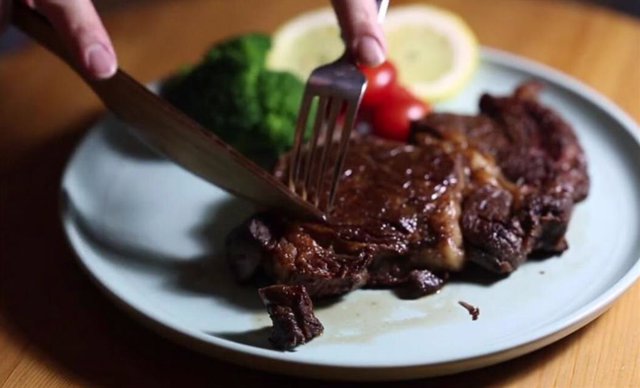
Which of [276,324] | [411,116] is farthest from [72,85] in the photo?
[276,324]

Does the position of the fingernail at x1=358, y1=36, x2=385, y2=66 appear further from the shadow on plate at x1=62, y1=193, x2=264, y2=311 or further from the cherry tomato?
the cherry tomato

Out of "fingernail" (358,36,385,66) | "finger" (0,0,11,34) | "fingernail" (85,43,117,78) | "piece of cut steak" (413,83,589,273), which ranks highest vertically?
"fingernail" (358,36,385,66)

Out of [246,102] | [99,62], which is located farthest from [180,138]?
[246,102]

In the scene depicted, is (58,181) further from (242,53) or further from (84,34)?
(84,34)

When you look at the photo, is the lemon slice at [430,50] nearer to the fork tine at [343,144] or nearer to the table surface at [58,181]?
the table surface at [58,181]

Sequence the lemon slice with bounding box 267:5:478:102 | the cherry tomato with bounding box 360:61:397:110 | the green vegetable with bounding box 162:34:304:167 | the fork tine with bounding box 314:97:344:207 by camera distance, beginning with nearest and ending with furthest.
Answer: the fork tine with bounding box 314:97:344:207 → the green vegetable with bounding box 162:34:304:167 → the cherry tomato with bounding box 360:61:397:110 → the lemon slice with bounding box 267:5:478:102

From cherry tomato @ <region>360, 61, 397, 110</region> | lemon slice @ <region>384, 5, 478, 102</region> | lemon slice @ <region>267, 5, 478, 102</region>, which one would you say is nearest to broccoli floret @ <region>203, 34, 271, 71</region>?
lemon slice @ <region>267, 5, 478, 102</region>

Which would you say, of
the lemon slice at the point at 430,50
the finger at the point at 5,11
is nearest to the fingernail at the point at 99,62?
the finger at the point at 5,11
